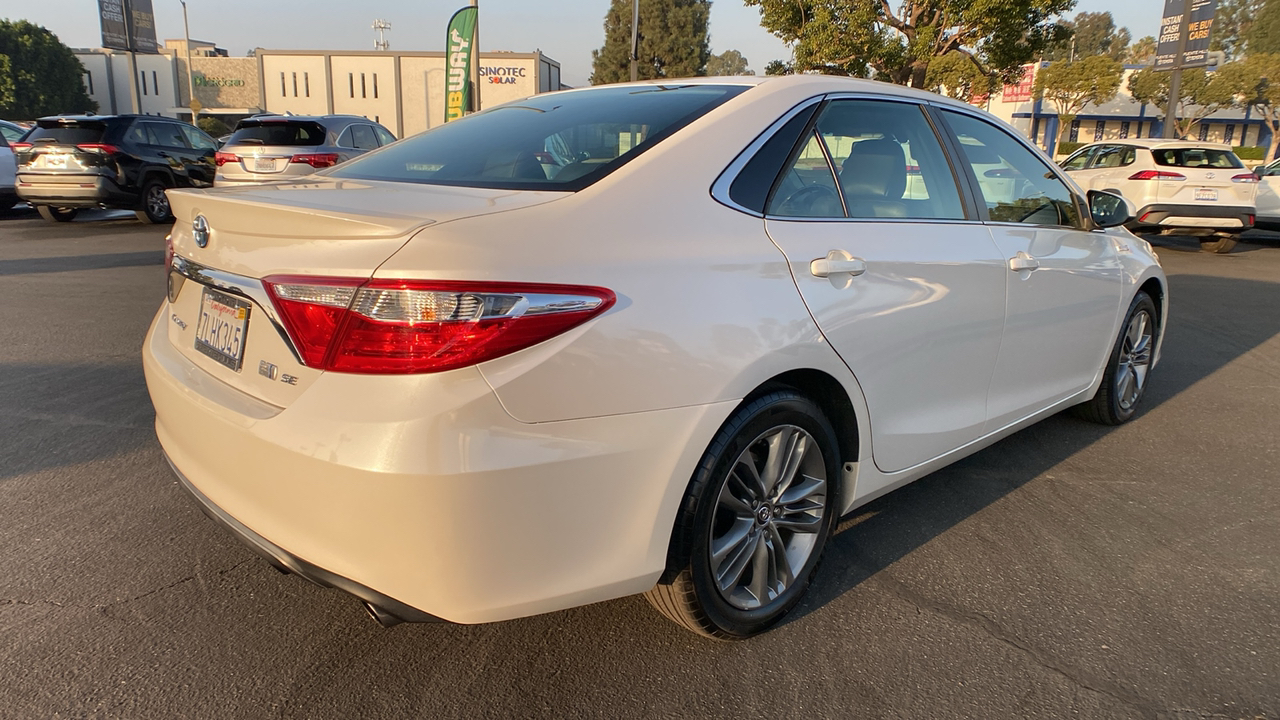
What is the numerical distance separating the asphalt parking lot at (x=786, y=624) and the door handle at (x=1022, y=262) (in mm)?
978

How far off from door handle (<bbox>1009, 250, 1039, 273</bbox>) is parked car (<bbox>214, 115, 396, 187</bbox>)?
10.4 meters

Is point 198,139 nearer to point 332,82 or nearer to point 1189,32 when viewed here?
point 1189,32

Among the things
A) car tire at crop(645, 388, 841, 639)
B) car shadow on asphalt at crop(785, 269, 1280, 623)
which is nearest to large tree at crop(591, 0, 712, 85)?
car shadow on asphalt at crop(785, 269, 1280, 623)

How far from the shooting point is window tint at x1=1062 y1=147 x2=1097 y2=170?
47.8 feet

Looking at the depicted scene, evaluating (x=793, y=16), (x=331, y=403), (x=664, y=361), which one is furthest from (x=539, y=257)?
(x=793, y=16)

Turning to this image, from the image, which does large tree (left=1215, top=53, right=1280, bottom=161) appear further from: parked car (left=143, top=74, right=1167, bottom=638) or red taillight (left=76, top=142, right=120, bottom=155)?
parked car (left=143, top=74, right=1167, bottom=638)

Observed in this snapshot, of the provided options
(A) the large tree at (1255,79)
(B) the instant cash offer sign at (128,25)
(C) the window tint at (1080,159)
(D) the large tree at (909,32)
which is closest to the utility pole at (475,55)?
(D) the large tree at (909,32)

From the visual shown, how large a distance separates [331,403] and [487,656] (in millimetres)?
956

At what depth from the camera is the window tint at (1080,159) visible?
14.6 m

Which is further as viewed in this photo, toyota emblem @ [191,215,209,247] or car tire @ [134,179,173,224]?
car tire @ [134,179,173,224]

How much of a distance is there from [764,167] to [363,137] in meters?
12.0

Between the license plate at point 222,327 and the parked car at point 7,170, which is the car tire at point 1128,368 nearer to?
the license plate at point 222,327

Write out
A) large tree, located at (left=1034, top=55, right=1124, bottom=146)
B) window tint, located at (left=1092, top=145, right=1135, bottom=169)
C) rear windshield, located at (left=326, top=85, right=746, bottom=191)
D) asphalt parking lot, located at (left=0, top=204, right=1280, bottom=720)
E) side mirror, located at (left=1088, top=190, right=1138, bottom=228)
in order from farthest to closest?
large tree, located at (left=1034, top=55, right=1124, bottom=146)
window tint, located at (left=1092, top=145, right=1135, bottom=169)
side mirror, located at (left=1088, top=190, right=1138, bottom=228)
rear windshield, located at (left=326, top=85, right=746, bottom=191)
asphalt parking lot, located at (left=0, top=204, right=1280, bottom=720)

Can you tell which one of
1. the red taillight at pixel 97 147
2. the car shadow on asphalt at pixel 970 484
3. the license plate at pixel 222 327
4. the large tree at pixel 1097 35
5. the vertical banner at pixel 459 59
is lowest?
the car shadow on asphalt at pixel 970 484
